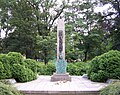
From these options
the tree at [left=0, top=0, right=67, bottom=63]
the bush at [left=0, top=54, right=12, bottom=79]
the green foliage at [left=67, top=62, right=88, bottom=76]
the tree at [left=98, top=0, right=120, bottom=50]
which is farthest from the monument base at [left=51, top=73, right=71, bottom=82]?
the tree at [left=0, top=0, right=67, bottom=63]

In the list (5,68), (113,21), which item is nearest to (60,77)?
(5,68)

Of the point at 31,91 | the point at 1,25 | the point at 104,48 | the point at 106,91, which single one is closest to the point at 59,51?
the point at 31,91

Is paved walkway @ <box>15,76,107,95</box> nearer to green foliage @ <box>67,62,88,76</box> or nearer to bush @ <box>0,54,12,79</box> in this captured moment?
bush @ <box>0,54,12,79</box>

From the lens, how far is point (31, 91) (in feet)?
22.2

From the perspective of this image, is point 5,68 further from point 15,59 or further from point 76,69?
point 76,69

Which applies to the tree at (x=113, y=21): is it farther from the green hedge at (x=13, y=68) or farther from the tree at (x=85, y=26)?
the green hedge at (x=13, y=68)

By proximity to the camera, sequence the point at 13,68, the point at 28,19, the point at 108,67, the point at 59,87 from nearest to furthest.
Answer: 1. the point at 59,87
2. the point at 13,68
3. the point at 108,67
4. the point at 28,19

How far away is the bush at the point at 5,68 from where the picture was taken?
875cm

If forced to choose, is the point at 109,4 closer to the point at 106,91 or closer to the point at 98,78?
the point at 98,78

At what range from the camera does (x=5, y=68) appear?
897cm

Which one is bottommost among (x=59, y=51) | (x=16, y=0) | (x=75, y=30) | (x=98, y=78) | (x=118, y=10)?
(x=98, y=78)

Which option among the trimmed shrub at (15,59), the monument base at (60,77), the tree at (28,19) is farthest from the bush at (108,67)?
the tree at (28,19)

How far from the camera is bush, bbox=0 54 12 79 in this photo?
344 inches

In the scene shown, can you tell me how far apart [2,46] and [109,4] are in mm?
11130
